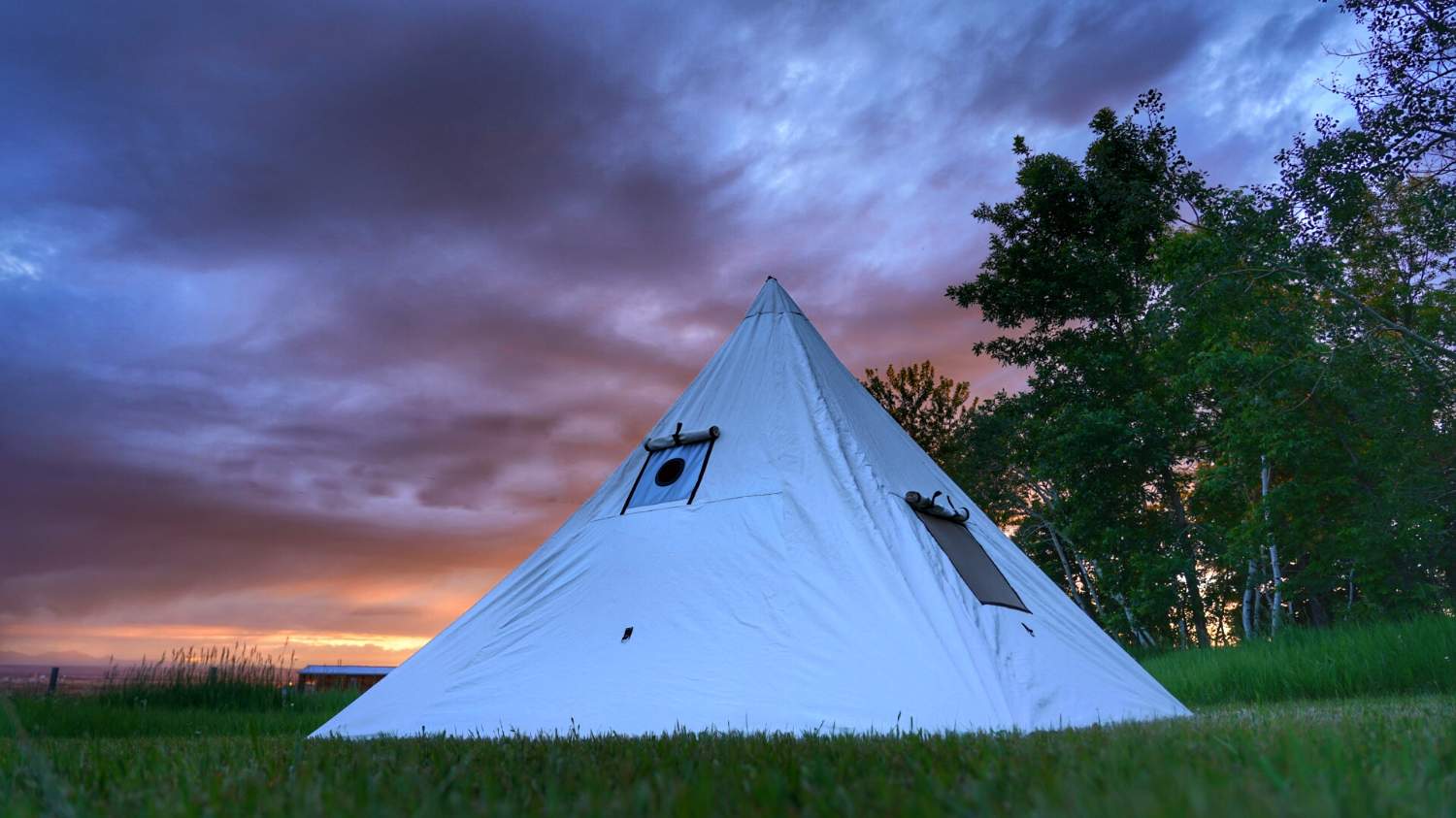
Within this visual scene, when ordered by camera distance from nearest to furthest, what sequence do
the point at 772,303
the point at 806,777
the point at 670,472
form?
the point at 806,777
the point at 670,472
the point at 772,303

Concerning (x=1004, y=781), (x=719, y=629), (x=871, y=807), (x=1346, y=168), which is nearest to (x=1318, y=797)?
(x=1004, y=781)

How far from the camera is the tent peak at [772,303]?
26.8 feet

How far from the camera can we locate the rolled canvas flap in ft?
23.2

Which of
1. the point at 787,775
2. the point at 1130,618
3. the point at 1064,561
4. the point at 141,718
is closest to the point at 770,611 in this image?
the point at 787,775

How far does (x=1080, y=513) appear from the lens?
59.1 ft

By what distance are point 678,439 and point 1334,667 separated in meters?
7.79

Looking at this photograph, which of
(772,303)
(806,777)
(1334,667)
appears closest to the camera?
(806,777)

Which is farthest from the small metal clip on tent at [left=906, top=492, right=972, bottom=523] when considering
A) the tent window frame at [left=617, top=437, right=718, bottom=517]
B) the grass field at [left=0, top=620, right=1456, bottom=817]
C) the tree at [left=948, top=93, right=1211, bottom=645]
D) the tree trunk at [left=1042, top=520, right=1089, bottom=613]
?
the tree trunk at [left=1042, top=520, right=1089, bottom=613]

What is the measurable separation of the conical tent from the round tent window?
2 cm

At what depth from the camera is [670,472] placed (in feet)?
23.3

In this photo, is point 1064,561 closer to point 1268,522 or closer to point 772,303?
point 1268,522

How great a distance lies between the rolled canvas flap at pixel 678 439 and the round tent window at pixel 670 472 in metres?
0.15

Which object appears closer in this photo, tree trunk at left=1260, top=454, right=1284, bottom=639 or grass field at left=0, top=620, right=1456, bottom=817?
grass field at left=0, top=620, right=1456, bottom=817

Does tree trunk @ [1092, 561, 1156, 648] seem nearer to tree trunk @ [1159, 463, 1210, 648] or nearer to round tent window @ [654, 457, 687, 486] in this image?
tree trunk @ [1159, 463, 1210, 648]
